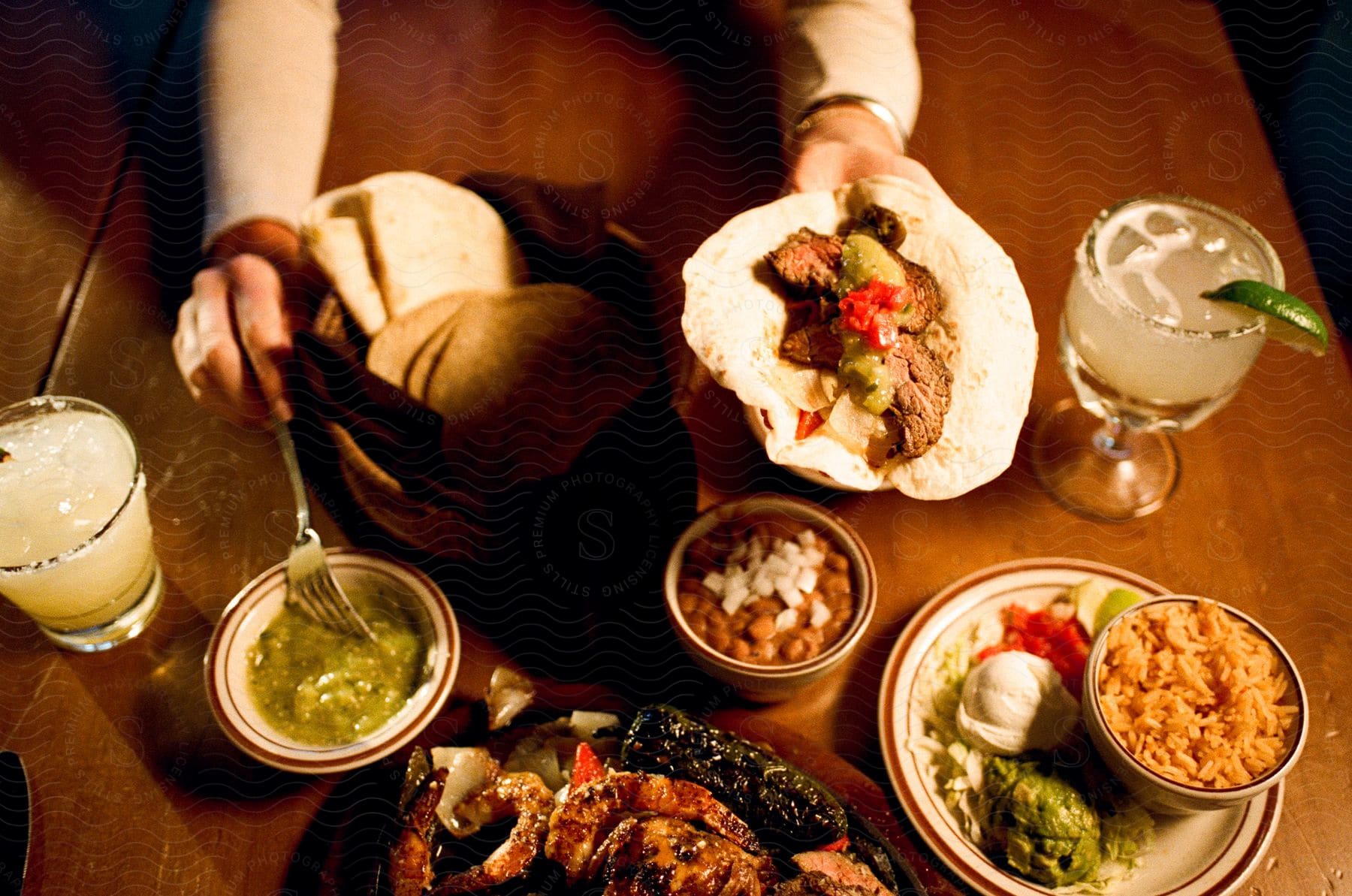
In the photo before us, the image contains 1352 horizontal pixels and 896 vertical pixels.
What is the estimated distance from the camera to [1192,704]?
152cm

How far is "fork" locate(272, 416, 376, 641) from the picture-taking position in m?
1.62

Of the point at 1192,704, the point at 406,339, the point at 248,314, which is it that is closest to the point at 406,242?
the point at 406,339

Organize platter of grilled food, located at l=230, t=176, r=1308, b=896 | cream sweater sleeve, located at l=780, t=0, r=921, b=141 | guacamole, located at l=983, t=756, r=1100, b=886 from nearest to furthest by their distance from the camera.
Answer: platter of grilled food, located at l=230, t=176, r=1308, b=896
guacamole, located at l=983, t=756, r=1100, b=886
cream sweater sleeve, located at l=780, t=0, r=921, b=141

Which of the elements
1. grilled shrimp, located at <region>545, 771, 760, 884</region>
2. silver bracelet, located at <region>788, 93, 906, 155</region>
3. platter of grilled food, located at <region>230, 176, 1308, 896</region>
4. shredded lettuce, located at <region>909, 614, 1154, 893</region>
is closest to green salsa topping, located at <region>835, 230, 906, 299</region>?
platter of grilled food, located at <region>230, 176, 1308, 896</region>

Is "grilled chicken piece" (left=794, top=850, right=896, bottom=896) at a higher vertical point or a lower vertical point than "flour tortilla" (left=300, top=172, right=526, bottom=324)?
lower

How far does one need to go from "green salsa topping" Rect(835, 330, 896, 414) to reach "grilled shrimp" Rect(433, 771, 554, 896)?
777mm

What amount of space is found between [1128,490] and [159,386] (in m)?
2.08

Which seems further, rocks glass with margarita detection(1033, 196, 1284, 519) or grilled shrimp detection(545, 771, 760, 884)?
rocks glass with margarita detection(1033, 196, 1284, 519)

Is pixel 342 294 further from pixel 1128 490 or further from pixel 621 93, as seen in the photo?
pixel 1128 490

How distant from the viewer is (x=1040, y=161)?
7.03 ft

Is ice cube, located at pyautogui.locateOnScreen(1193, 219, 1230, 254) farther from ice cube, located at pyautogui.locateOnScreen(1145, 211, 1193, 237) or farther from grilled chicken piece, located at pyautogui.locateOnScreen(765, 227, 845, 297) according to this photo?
grilled chicken piece, located at pyautogui.locateOnScreen(765, 227, 845, 297)

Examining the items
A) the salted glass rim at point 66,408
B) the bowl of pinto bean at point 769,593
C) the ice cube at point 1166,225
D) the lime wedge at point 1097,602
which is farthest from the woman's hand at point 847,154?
Result: the salted glass rim at point 66,408

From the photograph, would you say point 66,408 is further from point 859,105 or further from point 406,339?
point 859,105

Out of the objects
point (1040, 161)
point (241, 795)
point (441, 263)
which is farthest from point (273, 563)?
point (1040, 161)
